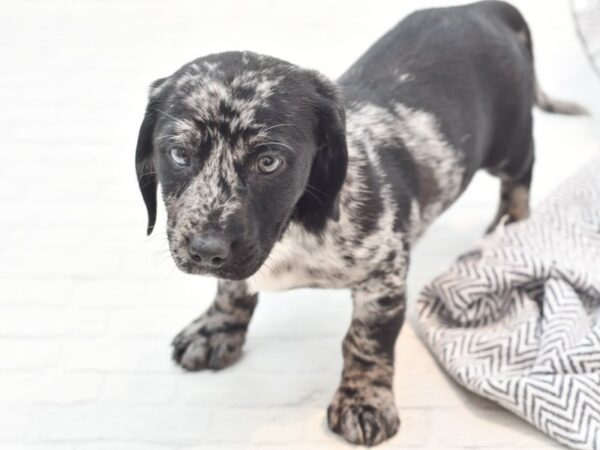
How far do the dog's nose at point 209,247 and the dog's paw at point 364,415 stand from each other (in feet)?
2.99

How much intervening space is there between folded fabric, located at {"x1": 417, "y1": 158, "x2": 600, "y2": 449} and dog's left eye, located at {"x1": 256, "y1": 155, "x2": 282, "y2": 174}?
3.77 feet

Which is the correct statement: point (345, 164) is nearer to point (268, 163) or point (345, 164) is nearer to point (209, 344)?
point (268, 163)

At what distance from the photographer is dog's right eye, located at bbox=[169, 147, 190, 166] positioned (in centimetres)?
247

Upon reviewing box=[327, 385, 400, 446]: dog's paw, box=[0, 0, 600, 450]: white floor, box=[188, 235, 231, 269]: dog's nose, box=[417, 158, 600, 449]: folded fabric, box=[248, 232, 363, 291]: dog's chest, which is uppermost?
box=[188, 235, 231, 269]: dog's nose

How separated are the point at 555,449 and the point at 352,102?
1377 millimetres

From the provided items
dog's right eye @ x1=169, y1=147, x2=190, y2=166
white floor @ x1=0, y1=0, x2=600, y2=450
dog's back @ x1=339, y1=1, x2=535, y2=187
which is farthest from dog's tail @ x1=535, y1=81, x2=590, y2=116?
dog's right eye @ x1=169, y1=147, x2=190, y2=166

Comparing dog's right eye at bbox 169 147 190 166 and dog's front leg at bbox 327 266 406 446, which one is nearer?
dog's right eye at bbox 169 147 190 166

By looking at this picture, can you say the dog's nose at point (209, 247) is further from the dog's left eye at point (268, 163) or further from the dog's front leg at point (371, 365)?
the dog's front leg at point (371, 365)

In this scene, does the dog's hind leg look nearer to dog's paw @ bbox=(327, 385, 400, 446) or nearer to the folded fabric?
the folded fabric

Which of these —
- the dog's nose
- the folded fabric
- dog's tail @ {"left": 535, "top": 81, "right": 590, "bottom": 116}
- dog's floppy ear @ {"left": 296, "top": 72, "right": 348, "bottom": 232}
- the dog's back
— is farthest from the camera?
dog's tail @ {"left": 535, "top": 81, "right": 590, "bottom": 116}

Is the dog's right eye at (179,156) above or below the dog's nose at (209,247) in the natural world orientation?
above

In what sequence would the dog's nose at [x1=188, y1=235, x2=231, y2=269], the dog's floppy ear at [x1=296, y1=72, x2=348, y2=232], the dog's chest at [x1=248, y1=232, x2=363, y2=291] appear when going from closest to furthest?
the dog's nose at [x1=188, y1=235, x2=231, y2=269] < the dog's floppy ear at [x1=296, y1=72, x2=348, y2=232] < the dog's chest at [x1=248, y1=232, x2=363, y2=291]

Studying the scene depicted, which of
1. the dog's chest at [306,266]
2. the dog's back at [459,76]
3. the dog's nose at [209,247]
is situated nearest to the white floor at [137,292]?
the dog's chest at [306,266]

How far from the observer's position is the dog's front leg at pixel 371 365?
3.00 meters
